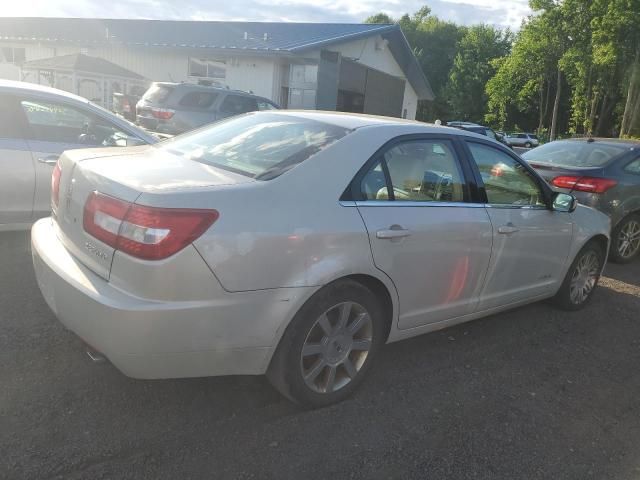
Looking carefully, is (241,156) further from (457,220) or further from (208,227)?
(457,220)

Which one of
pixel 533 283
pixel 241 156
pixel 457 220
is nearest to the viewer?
pixel 241 156

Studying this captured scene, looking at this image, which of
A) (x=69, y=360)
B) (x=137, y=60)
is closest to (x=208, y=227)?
(x=69, y=360)

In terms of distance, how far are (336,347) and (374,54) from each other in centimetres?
2359

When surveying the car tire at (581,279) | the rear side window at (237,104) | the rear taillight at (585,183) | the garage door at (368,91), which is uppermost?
the garage door at (368,91)

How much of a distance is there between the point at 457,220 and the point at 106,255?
2.01 metres

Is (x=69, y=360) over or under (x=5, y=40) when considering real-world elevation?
under

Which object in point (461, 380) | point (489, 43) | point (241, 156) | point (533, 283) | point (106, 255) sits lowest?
point (461, 380)

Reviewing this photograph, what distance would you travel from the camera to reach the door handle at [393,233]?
2.98 meters

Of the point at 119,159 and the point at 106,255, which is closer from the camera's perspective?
the point at 106,255

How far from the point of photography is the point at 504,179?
13.1ft

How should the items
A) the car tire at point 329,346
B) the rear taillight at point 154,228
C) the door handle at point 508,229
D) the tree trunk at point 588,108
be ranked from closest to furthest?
the rear taillight at point 154,228, the car tire at point 329,346, the door handle at point 508,229, the tree trunk at point 588,108

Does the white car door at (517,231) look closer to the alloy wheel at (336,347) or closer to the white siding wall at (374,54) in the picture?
the alloy wheel at (336,347)

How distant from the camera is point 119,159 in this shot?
305 cm

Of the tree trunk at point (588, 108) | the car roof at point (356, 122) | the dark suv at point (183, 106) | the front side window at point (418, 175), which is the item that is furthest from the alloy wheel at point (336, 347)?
the tree trunk at point (588, 108)
